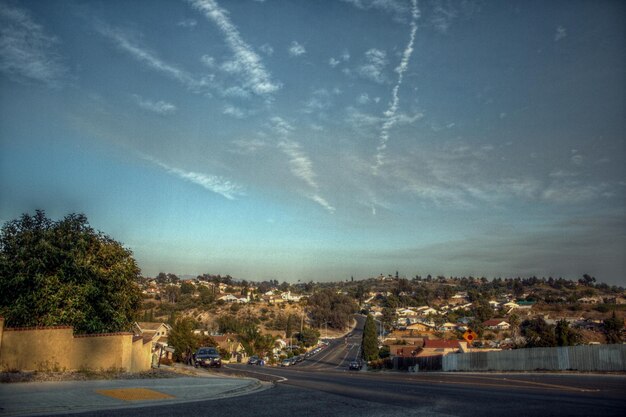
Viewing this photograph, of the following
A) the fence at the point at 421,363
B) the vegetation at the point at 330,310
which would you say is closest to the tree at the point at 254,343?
the fence at the point at 421,363

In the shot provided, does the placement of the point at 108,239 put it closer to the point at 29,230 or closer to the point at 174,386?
the point at 29,230

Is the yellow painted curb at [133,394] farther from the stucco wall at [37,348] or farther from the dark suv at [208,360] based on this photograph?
the dark suv at [208,360]

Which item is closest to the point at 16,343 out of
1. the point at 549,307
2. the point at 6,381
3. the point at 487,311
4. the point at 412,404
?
the point at 6,381

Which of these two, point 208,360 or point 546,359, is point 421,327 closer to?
point 546,359

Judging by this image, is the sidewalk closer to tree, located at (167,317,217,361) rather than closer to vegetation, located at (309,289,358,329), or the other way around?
tree, located at (167,317,217,361)

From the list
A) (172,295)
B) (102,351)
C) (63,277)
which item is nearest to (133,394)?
(102,351)
